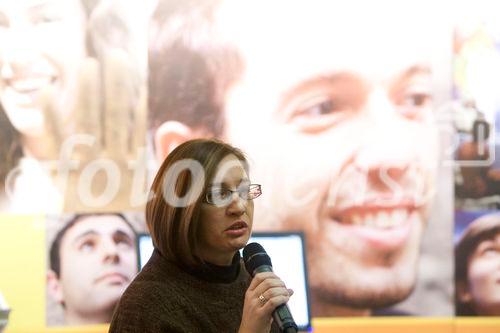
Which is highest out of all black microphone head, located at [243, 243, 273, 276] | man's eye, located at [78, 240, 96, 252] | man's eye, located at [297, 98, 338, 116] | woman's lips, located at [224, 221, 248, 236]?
man's eye, located at [297, 98, 338, 116]

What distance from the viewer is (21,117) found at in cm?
352

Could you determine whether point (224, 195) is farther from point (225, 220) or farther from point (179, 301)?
point (179, 301)

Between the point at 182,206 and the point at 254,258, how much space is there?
21cm

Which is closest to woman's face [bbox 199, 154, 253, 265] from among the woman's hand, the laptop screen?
the woman's hand

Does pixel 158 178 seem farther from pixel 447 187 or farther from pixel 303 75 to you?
pixel 447 187

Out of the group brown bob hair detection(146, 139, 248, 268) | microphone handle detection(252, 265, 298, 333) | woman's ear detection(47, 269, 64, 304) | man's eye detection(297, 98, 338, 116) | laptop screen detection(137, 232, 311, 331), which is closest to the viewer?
microphone handle detection(252, 265, 298, 333)

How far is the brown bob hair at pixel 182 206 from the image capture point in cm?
156

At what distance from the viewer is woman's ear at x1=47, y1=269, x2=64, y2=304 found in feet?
11.5

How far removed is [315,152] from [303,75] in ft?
1.24

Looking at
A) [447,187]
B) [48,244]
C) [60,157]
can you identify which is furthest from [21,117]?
[447,187]

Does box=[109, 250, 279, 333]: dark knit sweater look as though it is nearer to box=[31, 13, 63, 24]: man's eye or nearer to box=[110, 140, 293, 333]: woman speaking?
box=[110, 140, 293, 333]: woman speaking

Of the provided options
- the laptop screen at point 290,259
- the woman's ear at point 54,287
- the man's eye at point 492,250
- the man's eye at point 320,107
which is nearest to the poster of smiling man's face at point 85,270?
the woman's ear at point 54,287

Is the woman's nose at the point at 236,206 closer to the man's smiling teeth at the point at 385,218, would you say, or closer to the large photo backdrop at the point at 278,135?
the large photo backdrop at the point at 278,135

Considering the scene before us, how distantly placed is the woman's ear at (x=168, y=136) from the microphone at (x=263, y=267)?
1897mm
